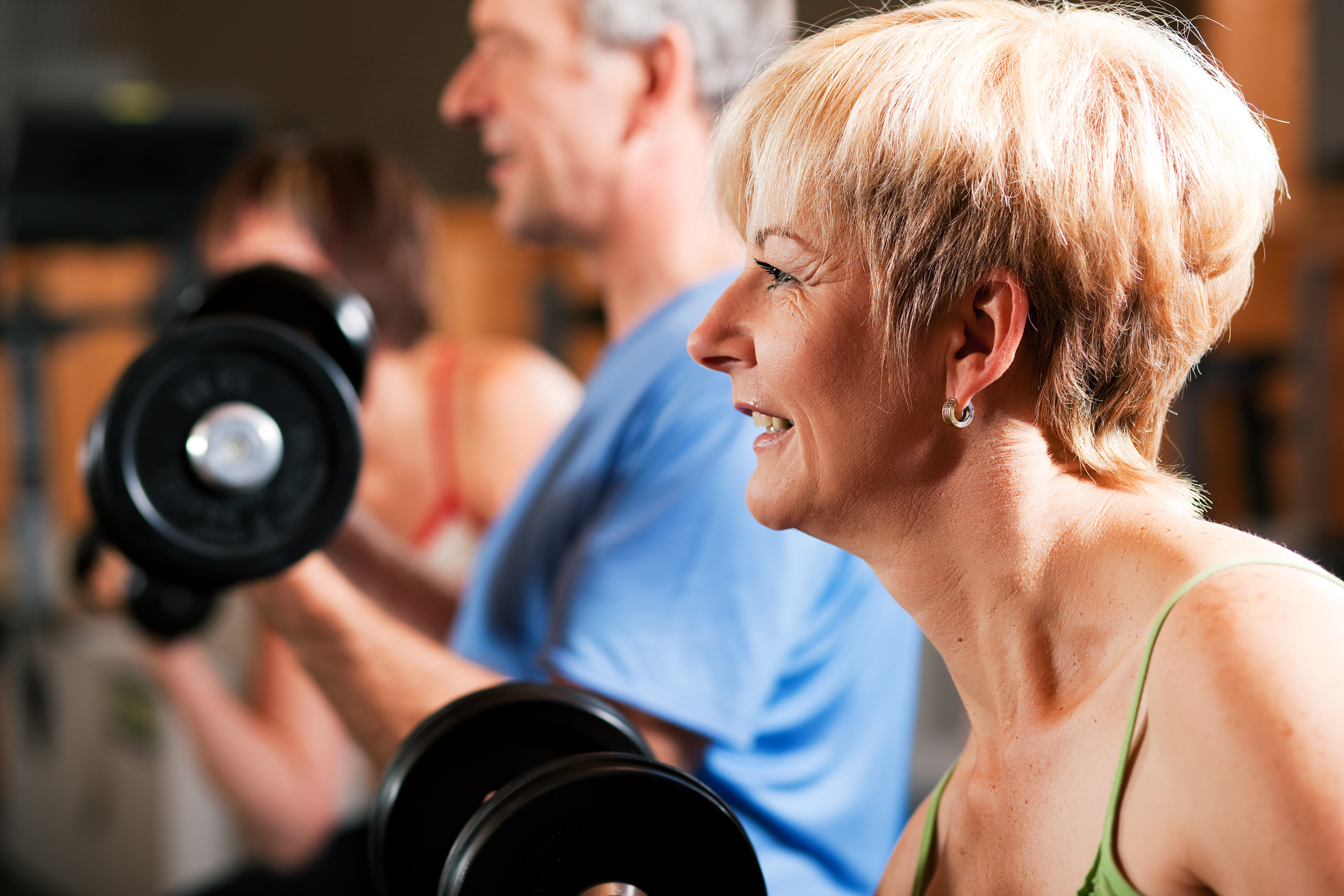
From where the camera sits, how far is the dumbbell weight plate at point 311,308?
1043mm

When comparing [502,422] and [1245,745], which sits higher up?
[1245,745]

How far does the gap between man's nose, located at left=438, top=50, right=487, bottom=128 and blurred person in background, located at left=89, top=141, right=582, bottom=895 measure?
1.81 feet

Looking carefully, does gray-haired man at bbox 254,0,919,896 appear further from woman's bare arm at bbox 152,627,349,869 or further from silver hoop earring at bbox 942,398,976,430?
woman's bare arm at bbox 152,627,349,869

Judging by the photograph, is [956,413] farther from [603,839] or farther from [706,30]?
[706,30]

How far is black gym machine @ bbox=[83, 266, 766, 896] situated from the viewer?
1.92 feet

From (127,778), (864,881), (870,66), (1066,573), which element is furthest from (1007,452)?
(127,778)

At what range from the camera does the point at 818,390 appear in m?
0.58

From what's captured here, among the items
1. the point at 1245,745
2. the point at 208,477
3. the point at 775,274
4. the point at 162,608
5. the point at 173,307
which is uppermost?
the point at 775,274

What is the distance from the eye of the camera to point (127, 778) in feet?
7.66

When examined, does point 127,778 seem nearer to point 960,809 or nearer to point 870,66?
point 960,809

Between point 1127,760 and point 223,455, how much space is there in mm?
625

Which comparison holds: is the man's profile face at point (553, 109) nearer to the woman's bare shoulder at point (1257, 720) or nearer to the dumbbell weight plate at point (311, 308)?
the dumbbell weight plate at point (311, 308)

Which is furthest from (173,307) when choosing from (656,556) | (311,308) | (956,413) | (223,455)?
(956,413)

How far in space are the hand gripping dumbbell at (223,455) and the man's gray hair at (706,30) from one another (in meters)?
0.39
